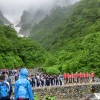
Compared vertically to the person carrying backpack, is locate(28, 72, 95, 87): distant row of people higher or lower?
higher

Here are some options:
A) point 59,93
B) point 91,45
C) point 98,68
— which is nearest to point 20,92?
point 59,93

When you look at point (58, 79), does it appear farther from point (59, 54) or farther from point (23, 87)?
point (59, 54)

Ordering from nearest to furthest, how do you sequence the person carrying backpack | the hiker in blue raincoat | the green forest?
the hiker in blue raincoat → the person carrying backpack → the green forest

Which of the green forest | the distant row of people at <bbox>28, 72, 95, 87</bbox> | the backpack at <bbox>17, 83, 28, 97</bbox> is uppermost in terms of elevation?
the green forest

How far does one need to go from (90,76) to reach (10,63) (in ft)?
113

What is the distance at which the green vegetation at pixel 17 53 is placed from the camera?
72000 millimetres

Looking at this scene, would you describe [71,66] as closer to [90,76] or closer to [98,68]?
[98,68]

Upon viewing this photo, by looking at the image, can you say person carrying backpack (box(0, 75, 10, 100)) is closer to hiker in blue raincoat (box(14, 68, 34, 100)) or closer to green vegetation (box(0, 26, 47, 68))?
hiker in blue raincoat (box(14, 68, 34, 100))

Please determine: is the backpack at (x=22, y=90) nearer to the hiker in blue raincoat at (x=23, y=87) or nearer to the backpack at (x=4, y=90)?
the hiker in blue raincoat at (x=23, y=87)

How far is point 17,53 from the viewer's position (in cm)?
7988

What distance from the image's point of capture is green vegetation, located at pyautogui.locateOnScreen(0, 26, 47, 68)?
7200cm

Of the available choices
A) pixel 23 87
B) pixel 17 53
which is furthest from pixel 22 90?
pixel 17 53

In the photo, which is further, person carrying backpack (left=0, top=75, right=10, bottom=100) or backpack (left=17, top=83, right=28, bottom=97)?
person carrying backpack (left=0, top=75, right=10, bottom=100)

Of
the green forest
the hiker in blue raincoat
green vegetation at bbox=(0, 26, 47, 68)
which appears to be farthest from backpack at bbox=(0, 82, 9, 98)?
green vegetation at bbox=(0, 26, 47, 68)
